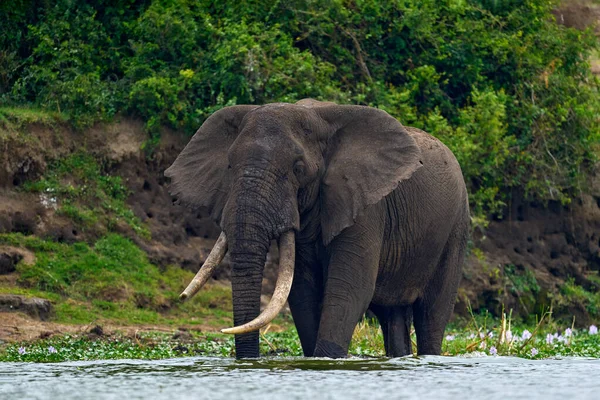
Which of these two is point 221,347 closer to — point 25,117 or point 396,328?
point 396,328

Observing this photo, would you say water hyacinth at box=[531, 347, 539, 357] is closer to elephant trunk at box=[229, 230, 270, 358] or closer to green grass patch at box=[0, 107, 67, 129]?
elephant trunk at box=[229, 230, 270, 358]

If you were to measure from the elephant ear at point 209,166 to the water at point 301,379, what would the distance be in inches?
54.8

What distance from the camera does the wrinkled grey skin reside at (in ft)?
35.6

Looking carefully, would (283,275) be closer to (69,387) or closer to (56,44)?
(69,387)

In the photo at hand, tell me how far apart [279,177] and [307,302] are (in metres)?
1.36

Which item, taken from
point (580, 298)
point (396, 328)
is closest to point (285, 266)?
point (396, 328)

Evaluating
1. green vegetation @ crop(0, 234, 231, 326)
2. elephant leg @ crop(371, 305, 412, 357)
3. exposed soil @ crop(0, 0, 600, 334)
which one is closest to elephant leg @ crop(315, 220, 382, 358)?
elephant leg @ crop(371, 305, 412, 357)

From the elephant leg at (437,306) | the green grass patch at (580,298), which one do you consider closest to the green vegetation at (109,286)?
the elephant leg at (437,306)

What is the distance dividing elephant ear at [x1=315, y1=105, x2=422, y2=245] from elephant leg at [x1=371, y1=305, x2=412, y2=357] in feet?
6.39

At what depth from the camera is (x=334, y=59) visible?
20.3m

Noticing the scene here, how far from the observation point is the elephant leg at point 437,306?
522 inches

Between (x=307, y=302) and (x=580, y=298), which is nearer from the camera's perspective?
(x=307, y=302)

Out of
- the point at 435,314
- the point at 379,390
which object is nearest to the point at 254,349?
the point at 379,390

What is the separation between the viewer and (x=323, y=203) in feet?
37.7
